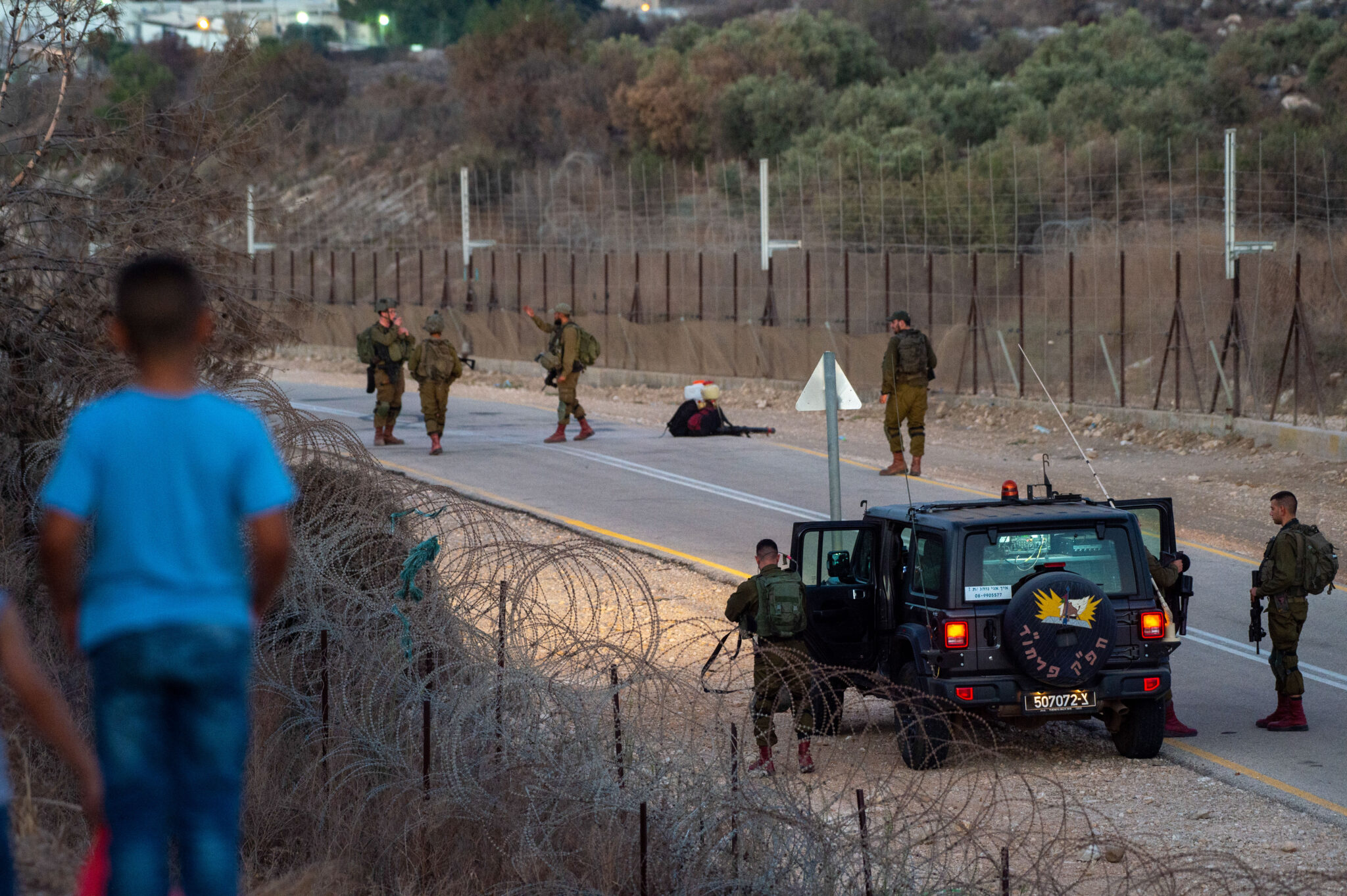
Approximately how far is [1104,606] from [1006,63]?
5872cm

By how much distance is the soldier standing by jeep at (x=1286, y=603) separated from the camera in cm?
900

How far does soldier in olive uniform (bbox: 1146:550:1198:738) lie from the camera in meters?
8.62

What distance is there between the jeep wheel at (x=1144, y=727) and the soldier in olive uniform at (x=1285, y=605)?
0.99 m

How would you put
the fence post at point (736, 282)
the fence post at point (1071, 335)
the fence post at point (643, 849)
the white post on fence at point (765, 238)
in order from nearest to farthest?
the fence post at point (643, 849), the fence post at point (1071, 335), the white post on fence at point (765, 238), the fence post at point (736, 282)

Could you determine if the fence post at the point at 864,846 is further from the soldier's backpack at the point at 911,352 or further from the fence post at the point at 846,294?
the fence post at the point at 846,294

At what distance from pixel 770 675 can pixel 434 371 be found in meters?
11.8

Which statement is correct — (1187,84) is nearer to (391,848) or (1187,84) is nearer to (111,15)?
(111,15)

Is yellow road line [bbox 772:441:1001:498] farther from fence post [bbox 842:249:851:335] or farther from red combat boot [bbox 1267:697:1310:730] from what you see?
red combat boot [bbox 1267:697:1310:730]

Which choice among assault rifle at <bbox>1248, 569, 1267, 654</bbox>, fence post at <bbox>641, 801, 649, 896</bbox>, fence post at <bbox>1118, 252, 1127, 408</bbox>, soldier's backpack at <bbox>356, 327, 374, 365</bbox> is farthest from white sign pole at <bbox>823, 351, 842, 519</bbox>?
fence post at <bbox>1118, 252, 1127, 408</bbox>

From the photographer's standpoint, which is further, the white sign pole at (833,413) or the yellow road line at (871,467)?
the yellow road line at (871,467)

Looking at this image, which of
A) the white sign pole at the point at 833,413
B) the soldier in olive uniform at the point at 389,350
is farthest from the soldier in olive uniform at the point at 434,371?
the white sign pole at the point at 833,413

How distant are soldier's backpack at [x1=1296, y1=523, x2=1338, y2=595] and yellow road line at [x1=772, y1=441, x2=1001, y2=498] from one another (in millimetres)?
7800

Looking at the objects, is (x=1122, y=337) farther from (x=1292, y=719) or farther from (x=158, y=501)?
(x=158, y=501)

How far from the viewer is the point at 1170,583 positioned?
28.3ft
